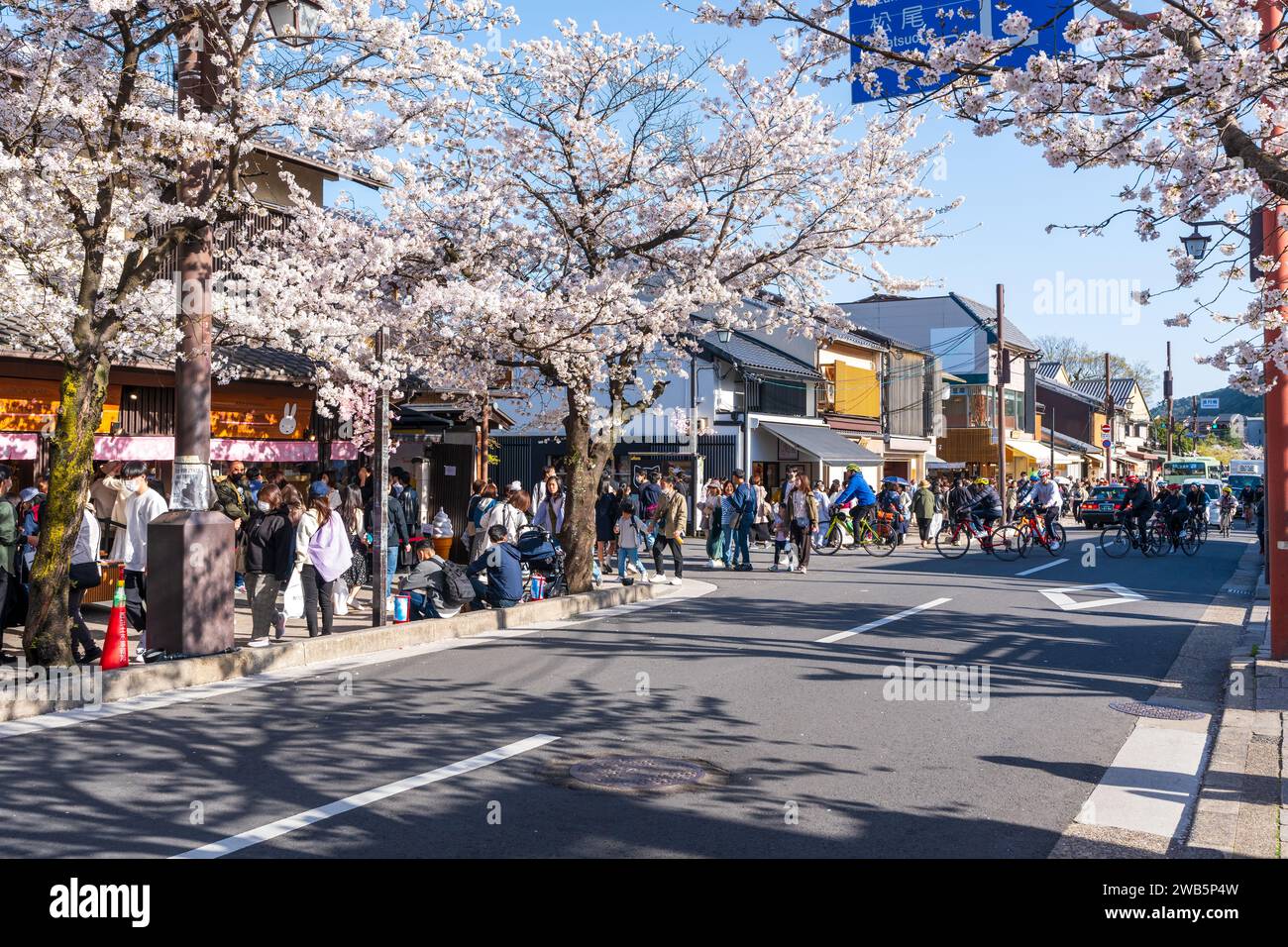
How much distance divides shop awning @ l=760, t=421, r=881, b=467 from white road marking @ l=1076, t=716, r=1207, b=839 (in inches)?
1108

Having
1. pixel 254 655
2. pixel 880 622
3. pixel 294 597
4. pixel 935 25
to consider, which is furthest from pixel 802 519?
pixel 254 655

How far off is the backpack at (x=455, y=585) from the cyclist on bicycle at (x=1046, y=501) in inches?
589

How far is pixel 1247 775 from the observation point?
21.2 ft

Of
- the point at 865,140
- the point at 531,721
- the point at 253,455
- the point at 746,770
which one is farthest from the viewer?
the point at 253,455

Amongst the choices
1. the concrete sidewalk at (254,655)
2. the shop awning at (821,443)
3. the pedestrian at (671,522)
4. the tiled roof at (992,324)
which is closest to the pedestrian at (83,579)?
the concrete sidewalk at (254,655)

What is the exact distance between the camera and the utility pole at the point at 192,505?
30.7ft

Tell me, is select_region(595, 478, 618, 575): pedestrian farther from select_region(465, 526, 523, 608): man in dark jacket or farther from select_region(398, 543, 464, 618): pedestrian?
select_region(398, 543, 464, 618): pedestrian

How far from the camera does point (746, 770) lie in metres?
6.52

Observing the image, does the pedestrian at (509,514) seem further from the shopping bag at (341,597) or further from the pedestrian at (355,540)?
the shopping bag at (341,597)
